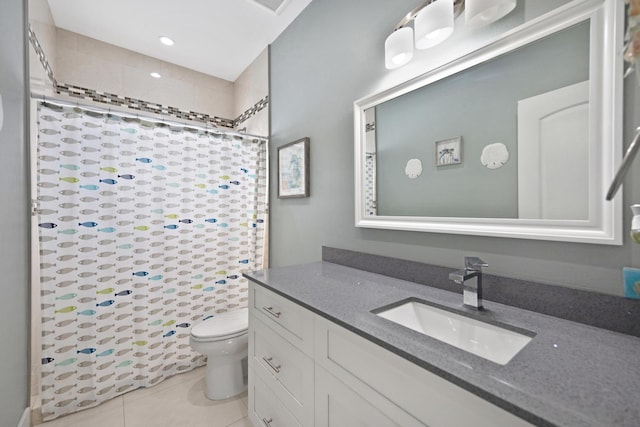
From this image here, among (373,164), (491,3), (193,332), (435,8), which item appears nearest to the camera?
(491,3)

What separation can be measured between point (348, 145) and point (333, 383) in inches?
48.4

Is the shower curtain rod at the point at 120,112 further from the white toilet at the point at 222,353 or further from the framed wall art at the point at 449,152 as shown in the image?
the framed wall art at the point at 449,152

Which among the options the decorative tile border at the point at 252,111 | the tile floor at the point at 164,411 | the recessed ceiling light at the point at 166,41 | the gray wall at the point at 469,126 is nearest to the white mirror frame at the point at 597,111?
the gray wall at the point at 469,126

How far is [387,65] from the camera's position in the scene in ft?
4.16

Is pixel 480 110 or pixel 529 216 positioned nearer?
pixel 529 216

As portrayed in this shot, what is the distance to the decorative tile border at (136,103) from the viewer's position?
6.18 ft

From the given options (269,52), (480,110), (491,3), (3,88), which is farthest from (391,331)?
(269,52)

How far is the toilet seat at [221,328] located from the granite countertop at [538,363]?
0.93 metres

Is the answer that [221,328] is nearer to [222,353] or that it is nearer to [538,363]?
[222,353]

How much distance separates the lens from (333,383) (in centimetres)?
86

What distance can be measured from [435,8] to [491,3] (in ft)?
0.66

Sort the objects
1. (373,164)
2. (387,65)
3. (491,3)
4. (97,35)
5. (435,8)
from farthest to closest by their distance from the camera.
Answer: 1. (97,35)
2. (373,164)
3. (387,65)
4. (435,8)
5. (491,3)

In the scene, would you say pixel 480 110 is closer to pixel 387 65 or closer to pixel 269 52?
pixel 387 65

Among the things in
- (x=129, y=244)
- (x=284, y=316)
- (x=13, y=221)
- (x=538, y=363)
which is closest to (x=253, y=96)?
(x=129, y=244)
